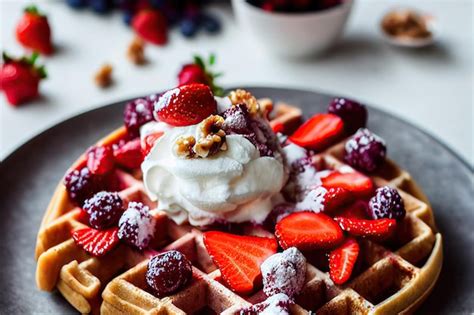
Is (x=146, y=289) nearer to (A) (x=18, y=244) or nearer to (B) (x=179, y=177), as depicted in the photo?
(B) (x=179, y=177)

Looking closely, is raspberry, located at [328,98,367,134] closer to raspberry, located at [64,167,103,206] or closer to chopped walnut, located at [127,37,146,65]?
raspberry, located at [64,167,103,206]

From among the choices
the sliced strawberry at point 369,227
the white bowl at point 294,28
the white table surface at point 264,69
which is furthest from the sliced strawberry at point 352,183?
the white bowl at point 294,28

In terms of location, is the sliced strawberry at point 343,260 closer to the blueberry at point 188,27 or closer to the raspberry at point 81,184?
the raspberry at point 81,184

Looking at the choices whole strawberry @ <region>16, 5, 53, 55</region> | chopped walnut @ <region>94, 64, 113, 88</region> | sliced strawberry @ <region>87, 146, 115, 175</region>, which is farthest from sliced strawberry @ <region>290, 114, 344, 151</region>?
whole strawberry @ <region>16, 5, 53, 55</region>

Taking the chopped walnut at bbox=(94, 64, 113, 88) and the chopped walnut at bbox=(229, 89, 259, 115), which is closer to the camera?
the chopped walnut at bbox=(229, 89, 259, 115)

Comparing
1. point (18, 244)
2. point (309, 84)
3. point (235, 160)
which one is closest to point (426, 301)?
point (235, 160)

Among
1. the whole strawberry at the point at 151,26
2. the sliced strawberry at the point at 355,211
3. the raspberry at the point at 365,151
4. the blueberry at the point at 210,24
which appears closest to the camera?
the sliced strawberry at the point at 355,211

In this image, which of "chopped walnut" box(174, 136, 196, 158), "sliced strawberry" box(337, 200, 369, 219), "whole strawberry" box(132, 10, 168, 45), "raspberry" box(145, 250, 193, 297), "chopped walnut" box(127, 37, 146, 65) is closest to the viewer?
"raspberry" box(145, 250, 193, 297)
